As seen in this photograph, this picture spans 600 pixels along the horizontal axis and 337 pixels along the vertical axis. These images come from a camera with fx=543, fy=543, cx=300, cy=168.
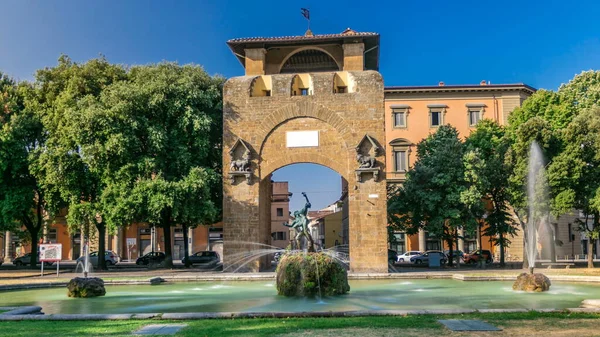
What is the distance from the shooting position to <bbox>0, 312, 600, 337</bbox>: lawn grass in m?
8.44

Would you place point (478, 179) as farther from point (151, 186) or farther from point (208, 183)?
point (151, 186)

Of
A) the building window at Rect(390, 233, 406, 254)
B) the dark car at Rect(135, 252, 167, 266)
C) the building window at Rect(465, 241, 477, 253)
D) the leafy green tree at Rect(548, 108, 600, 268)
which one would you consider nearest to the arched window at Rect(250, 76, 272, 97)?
the dark car at Rect(135, 252, 167, 266)

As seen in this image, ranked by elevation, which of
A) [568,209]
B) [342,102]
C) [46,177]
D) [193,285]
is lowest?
[193,285]

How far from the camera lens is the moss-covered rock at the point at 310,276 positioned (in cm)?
1456

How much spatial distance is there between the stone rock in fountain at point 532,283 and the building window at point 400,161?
116 feet

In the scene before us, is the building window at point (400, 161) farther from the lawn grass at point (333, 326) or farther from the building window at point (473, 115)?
the lawn grass at point (333, 326)

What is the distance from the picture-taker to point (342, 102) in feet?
91.5

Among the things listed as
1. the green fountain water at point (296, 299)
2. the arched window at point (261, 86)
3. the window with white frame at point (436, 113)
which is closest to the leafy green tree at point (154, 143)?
the arched window at point (261, 86)

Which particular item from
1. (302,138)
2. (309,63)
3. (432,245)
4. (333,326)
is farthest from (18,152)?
(432,245)

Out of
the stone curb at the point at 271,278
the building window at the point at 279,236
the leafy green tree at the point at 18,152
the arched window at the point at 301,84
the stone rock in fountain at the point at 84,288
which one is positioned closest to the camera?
the stone rock in fountain at the point at 84,288

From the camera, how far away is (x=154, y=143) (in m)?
28.9

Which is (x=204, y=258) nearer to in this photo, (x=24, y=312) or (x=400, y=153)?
(x=400, y=153)

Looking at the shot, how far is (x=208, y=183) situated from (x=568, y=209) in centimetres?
1992

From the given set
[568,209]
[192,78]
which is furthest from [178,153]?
[568,209]
